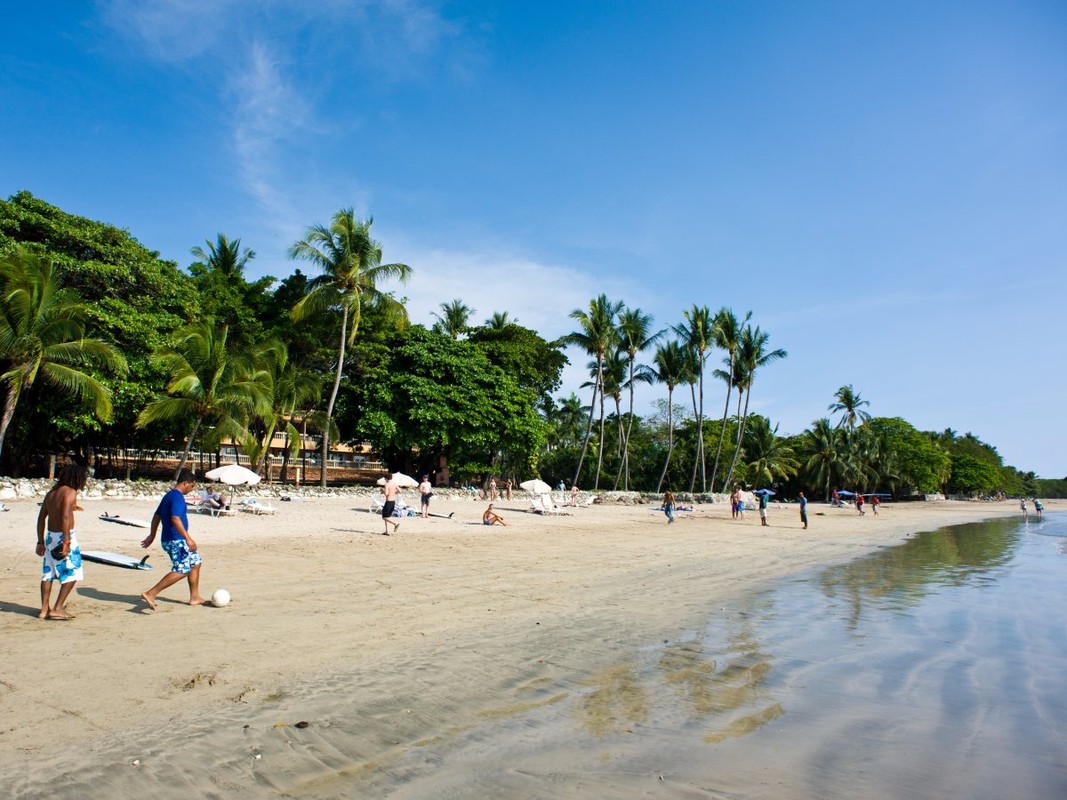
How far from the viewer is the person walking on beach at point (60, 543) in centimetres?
605

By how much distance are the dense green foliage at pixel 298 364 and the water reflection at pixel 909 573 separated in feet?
68.6

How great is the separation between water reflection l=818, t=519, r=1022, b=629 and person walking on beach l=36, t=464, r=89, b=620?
8292 millimetres

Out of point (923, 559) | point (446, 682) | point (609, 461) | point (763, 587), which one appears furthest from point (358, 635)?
point (609, 461)

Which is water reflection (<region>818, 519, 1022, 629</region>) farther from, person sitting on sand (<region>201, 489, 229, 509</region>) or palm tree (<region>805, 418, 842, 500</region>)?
palm tree (<region>805, 418, 842, 500</region>)

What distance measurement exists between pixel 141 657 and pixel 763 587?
8870 mm

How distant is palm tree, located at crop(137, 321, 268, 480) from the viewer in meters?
23.3

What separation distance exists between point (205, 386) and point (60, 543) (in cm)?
1968

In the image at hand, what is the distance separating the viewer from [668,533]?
819 inches

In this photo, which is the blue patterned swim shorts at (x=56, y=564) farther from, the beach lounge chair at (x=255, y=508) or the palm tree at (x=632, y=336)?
the palm tree at (x=632, y=336)

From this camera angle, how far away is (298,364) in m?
36.7

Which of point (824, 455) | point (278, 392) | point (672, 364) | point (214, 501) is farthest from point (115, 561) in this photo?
point (824, 455)

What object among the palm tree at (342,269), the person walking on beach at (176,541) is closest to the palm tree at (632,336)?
the palm tree at (342,269)

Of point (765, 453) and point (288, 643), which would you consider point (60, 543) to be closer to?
point (288, 643)

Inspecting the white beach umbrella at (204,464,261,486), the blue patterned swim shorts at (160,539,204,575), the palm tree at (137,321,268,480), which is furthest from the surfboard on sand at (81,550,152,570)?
the palm tree at (137,321,268,480)
